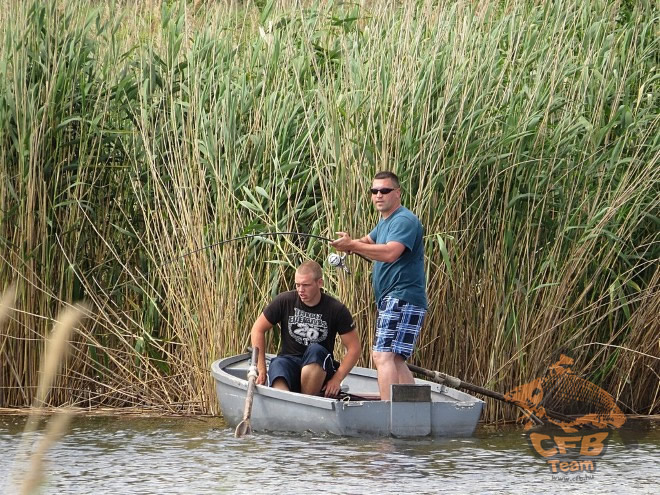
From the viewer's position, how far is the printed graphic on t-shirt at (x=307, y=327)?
20.3ft

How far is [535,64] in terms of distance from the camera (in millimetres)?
7344

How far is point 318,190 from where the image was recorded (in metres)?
7.05

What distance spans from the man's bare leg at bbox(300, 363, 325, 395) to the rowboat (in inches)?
9.3

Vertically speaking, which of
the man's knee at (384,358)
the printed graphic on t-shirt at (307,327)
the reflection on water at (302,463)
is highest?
the printed graphic on t-shirt at (307,327)

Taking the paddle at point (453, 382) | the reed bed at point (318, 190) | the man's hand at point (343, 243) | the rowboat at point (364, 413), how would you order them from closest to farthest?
the man's hand at point (343, 243) → the rowboat at point (364, 413) → the paddle at point (453, 382) → the reed bed at point (318, 190)

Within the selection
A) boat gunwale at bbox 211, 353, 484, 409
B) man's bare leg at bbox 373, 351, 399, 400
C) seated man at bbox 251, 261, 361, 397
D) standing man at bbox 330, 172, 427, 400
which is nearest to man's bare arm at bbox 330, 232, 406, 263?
standing man at bbox 330, 172, 427, 400

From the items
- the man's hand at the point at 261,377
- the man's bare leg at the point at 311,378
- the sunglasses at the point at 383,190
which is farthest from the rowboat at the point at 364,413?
the sunglasses at the point at 383,190

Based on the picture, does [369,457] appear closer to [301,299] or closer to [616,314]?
[301,299]

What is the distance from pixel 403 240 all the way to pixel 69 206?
252 centimetres

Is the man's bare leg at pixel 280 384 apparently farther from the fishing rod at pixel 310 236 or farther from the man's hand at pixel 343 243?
the man's hand at pixel 343 243

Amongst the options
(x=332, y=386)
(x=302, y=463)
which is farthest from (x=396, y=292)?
(x=302, y=463)

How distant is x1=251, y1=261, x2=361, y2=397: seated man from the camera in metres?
6.15

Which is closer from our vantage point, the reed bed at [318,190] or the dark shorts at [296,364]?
the dark shorts at [296,364]

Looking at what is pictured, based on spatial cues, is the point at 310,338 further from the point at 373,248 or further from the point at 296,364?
the point at 373,248
